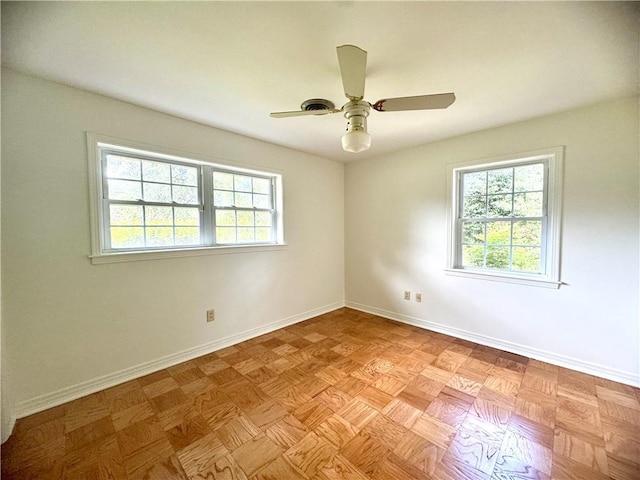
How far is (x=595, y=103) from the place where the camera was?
83.2 inches

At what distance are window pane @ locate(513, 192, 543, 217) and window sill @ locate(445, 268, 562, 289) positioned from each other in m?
0.63

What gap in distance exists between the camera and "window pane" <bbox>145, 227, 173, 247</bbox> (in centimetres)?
230

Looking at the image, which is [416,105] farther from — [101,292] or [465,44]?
[101,292]

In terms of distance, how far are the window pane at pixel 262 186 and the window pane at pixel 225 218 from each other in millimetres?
418

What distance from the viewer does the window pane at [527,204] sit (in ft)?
8.18

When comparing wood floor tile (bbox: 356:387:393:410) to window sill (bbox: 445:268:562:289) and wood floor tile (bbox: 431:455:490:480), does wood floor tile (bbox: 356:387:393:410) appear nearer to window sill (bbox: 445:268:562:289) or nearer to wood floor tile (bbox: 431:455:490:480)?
wood floor tile (bbox: 431:455:490:480)

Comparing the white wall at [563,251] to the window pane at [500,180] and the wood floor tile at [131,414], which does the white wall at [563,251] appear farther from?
the wood floor tile at [131,414]

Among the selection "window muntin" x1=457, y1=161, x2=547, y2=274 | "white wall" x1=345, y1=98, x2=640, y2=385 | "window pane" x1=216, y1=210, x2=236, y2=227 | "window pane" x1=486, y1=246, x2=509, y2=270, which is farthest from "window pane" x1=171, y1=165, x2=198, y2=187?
"window pane" x1=486, y1=246, x2=509, y2=270

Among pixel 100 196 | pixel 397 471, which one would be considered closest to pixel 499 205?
pixel 397 471

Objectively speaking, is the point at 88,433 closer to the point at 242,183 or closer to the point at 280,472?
the point at 280,472

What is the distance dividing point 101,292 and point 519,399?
3.30 metres

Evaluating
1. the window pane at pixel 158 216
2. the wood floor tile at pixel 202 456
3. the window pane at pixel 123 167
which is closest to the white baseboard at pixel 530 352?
the wood floor tile at pixel 202 456

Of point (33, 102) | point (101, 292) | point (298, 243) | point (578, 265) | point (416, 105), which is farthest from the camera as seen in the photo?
point (298, 243)

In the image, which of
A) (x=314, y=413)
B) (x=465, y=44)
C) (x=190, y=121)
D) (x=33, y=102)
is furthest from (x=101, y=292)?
(x=465, y=44)
